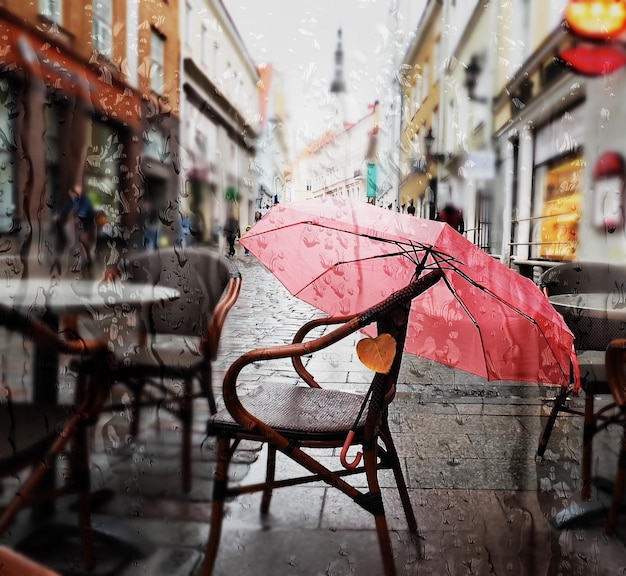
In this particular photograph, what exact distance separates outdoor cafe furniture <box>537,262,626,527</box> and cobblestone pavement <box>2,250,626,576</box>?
7 centimetres

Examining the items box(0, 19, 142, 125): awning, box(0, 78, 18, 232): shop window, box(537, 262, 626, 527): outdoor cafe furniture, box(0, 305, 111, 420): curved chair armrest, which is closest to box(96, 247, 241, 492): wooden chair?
box(0, 305, 111, 420): curved chair armrest

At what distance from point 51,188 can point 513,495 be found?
79.8 inches

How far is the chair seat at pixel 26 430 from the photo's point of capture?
4.66ft

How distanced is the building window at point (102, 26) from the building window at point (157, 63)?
0.44 feet

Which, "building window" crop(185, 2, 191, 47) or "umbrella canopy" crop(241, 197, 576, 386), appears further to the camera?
"building window" crop(185, 2, 191, 47)

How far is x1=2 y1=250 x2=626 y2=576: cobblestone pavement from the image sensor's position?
175 centimetres

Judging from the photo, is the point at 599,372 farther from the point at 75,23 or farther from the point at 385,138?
the point at 75,23

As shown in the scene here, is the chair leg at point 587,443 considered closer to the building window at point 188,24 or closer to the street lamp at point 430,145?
the street lamp at point 430,145

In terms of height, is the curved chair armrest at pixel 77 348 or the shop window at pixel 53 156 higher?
the shop window at pixel 53 156

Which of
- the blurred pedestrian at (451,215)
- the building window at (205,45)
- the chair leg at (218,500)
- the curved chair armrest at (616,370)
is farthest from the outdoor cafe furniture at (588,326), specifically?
the building window at (205,45)

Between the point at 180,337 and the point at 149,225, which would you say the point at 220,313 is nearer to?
the point at 149,225

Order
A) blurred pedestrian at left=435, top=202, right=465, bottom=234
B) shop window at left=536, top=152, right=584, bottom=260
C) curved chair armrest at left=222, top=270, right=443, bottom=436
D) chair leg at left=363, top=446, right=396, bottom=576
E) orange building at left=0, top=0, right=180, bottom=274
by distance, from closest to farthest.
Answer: curved chair armrest at left=222, top=270, right=443, bottom=436 → chair leg at left=363, top=446, right=396, bottom=576 → orange building at left=0, top=0, right=180, bottom=274 → blurred pedestrian at left=435, top=202, right=465, bottom=234 → shop window at left=536, top=152, right=584, bottom=260

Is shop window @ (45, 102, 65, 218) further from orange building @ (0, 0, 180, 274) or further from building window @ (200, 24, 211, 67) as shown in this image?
building window @ (200, 24, 211, 67)

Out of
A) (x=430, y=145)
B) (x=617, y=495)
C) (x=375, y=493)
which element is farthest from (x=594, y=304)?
(x=375, y=493)
